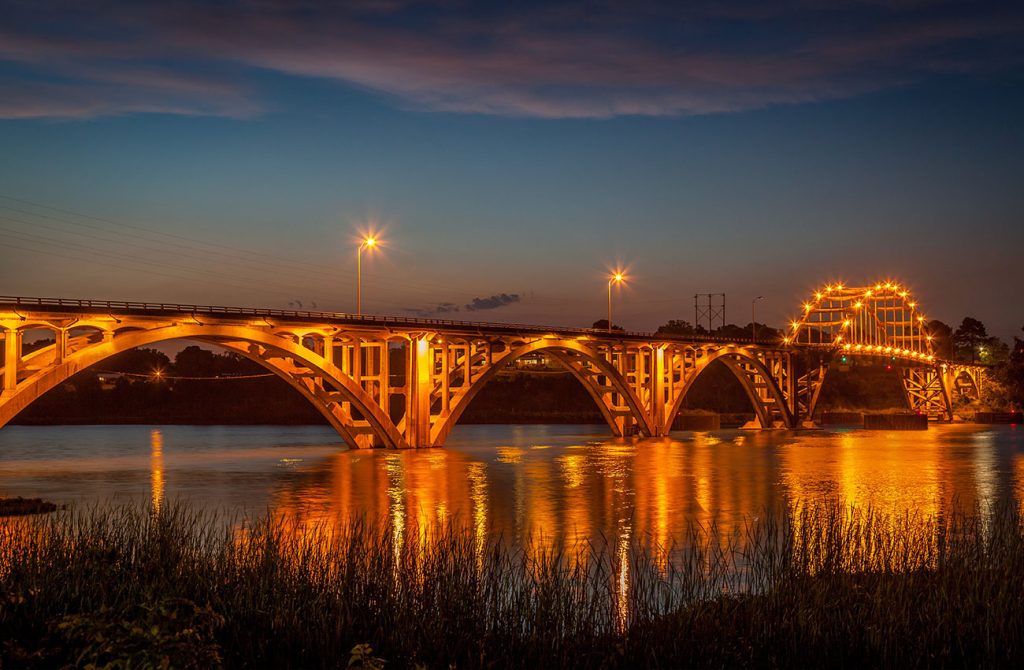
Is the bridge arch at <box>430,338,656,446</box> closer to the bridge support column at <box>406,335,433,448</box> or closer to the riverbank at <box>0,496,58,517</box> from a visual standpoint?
the bridge support column at <box>406,335,433,448</box>

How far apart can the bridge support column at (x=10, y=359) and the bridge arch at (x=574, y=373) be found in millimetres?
29105

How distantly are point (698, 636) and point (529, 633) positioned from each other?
224 centimetres

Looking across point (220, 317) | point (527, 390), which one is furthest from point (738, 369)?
point (220, 317)

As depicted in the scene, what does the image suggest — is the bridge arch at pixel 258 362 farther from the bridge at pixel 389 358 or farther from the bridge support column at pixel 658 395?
the bridge support column at pixel 658 395

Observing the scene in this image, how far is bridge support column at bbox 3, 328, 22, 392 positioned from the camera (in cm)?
4397

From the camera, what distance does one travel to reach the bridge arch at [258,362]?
45.5m

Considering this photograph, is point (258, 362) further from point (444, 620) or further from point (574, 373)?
point (444, 620)

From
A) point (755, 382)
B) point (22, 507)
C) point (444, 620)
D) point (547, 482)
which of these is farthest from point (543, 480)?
point (755, 382)

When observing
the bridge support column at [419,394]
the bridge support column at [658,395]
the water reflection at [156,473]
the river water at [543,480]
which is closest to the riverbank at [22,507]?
the river water at [543,480]

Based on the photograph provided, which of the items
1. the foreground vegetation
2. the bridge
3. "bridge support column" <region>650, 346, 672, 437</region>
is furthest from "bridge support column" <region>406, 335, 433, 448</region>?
the foreground vegetation

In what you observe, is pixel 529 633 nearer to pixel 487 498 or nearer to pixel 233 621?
pixel 233 621

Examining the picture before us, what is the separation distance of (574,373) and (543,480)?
38749 mm

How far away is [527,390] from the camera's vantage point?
172625 millimetres

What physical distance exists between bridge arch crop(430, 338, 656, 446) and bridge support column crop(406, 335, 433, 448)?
3.61ft
